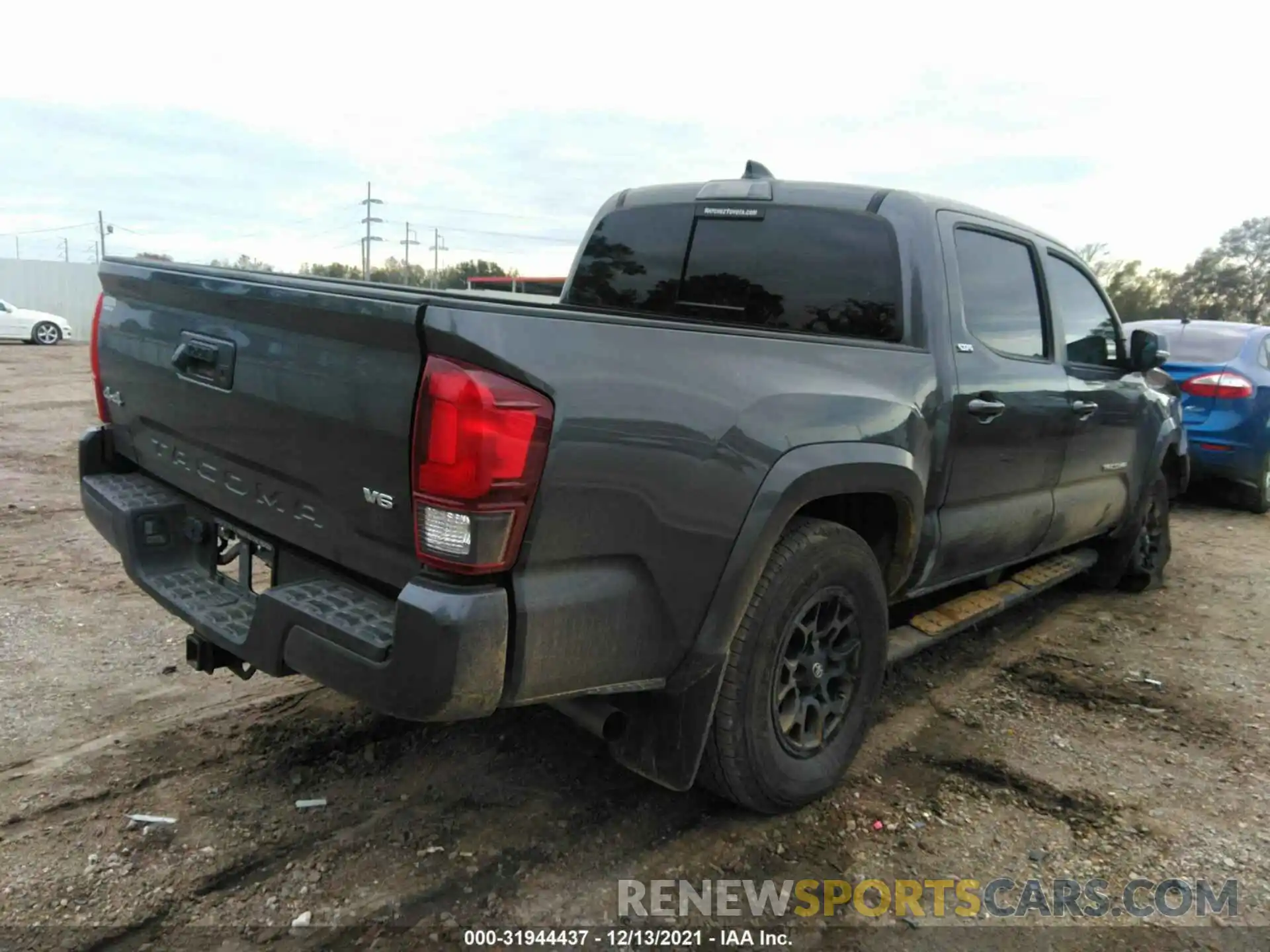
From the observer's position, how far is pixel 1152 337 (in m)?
4.59

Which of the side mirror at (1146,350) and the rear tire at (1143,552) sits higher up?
A: the side mirror at (1146,350)

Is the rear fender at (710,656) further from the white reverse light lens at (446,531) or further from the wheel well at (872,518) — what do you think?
the white reverse light lens at (446,531)

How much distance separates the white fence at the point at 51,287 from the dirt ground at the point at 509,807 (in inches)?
1636

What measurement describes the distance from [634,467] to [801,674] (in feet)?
3.55

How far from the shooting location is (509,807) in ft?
9.35

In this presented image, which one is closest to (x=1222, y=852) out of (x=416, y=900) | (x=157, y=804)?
(x=416, y=900)

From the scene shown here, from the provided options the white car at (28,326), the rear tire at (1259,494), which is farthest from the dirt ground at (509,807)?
the white car at (28,326)

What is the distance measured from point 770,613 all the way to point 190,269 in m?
1.99

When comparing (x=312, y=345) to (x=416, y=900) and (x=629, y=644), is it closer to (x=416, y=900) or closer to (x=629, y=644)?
(x=629, y=644)

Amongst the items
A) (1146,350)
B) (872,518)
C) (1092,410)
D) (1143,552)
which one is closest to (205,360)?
(872,518)

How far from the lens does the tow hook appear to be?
2609 mm

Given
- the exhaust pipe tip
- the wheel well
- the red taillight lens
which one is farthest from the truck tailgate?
the red taillight lens

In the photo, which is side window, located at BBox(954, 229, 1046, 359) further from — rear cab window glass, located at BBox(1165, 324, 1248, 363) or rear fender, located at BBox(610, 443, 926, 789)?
rear cab window glass, located at BBox(1165, 324, 1248, 363)

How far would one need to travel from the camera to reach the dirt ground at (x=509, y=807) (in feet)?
7.73
